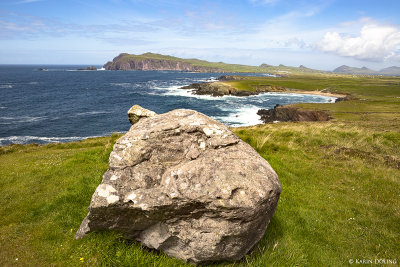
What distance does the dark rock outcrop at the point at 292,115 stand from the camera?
184ft

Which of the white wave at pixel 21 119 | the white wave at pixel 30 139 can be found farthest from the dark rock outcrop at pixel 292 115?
the white wave at pixel 21 119

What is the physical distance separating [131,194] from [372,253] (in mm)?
8972

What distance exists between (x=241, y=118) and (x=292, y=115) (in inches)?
549

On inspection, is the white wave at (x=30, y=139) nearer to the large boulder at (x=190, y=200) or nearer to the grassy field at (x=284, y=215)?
the grassy field at (x=284, y=215)

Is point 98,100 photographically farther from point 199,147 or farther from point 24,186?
point 199,147

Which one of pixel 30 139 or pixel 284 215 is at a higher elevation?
pixel 284 215

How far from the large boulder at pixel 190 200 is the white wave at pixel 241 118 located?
51.1 metres

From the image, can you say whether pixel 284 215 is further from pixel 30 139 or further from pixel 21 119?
pixel 21 119

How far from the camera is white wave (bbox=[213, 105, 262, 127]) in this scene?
200 feet

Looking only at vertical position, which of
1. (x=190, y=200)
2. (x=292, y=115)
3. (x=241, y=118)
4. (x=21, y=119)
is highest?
(x=190, y=200)

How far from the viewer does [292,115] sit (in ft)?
201

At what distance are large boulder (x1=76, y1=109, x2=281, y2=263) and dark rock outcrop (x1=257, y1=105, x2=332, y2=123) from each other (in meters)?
53.4

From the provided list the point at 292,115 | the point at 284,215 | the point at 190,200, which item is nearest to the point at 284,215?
the point at 284,215

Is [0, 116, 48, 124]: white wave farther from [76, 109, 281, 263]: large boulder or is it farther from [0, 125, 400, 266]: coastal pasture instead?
[76, 109, 281, 263]: large boulder
